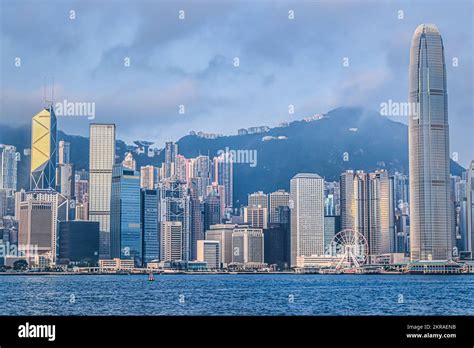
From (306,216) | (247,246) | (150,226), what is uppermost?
(306,216)

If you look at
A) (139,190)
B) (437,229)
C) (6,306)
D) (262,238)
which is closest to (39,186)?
(139,190)

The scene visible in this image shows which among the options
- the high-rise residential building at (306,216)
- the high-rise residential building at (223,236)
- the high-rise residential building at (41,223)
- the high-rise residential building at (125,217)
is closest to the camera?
the high-rise residential building at (41,223)

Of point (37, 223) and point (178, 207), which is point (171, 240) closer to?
point (178, 207)

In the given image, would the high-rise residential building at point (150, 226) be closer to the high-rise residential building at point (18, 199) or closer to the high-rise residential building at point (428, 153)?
the high-rise residential building at point (18, 199)

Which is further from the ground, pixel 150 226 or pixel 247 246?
pixel 150 226

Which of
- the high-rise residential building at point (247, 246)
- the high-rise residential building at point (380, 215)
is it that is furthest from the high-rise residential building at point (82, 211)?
the high-rise residential building at point (380, 215)

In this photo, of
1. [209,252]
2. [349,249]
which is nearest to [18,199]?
[209,252]
